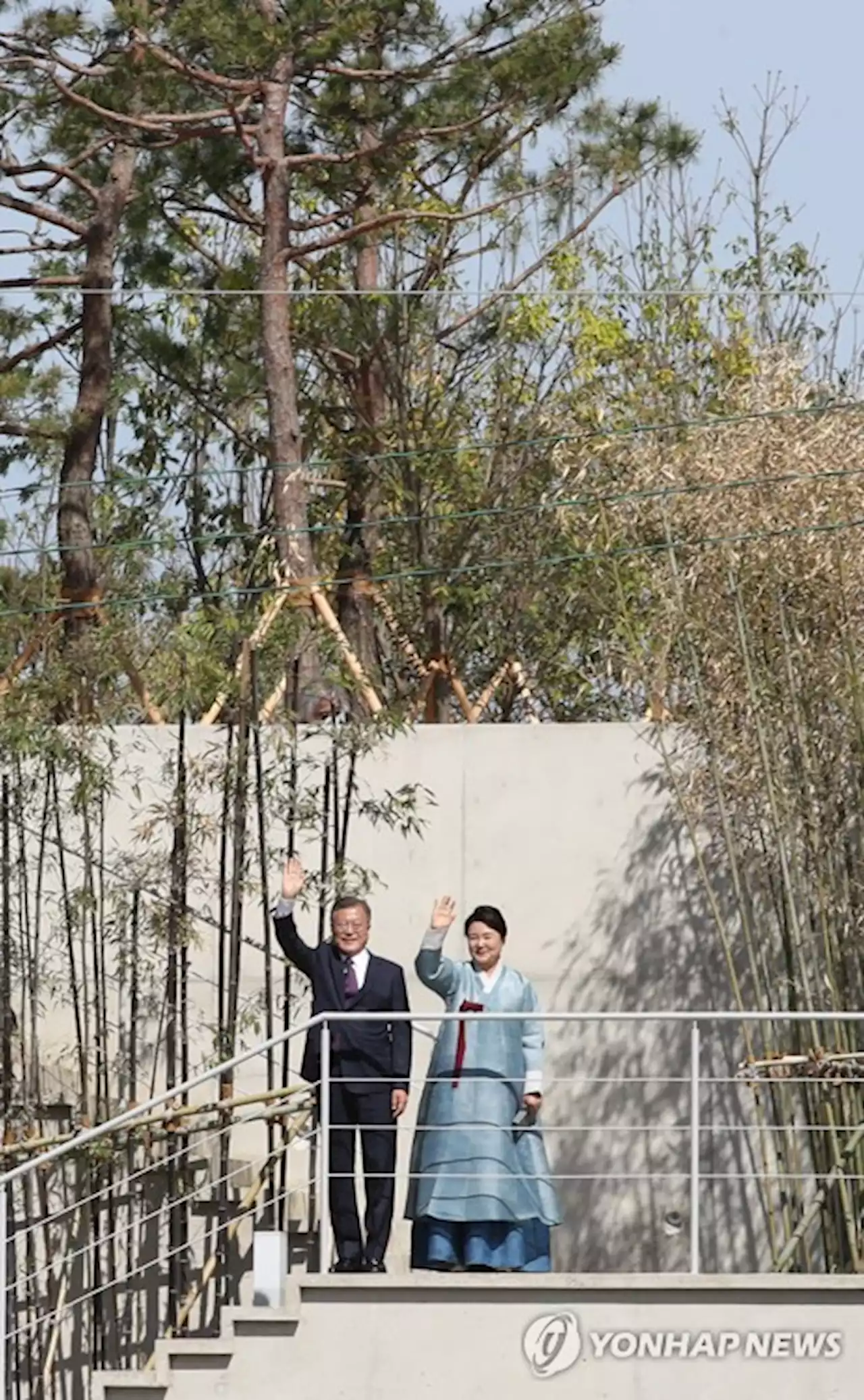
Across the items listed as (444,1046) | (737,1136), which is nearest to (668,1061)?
(737,1136)

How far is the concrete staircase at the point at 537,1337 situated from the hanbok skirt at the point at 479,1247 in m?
0.24

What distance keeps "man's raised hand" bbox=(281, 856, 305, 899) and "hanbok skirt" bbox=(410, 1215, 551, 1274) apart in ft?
3.07

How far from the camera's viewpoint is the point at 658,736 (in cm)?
992

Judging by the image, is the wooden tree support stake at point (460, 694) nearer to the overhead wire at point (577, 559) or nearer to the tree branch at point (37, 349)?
the overhead wire at point (577, 559)

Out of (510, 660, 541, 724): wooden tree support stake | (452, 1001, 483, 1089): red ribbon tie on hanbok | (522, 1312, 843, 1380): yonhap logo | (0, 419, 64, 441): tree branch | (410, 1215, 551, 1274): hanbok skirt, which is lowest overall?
(522, 1312, 843, 1380): yonhap logo

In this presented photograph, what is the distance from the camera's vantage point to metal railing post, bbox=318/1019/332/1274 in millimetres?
8086

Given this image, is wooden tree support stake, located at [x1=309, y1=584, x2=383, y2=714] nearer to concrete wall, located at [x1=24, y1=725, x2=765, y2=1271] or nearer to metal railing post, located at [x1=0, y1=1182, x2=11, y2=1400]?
concrete wall, located at [x1=24, y1=725, x2=765, y2=1271]

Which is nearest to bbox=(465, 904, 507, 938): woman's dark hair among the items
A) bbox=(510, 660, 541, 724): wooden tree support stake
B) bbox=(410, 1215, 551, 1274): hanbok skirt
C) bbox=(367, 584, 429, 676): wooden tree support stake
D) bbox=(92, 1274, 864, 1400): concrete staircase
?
bbox=(410, 1215, 551, 1274): hanbok skirt

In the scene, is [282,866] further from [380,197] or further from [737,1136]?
[380,197]

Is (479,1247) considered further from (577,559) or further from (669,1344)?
(577,559)

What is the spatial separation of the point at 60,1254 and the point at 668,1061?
6.67 ft

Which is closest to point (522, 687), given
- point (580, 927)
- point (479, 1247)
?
point (580, 927)

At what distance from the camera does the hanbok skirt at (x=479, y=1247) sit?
825 centimetres

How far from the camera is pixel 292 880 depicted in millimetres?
8367
